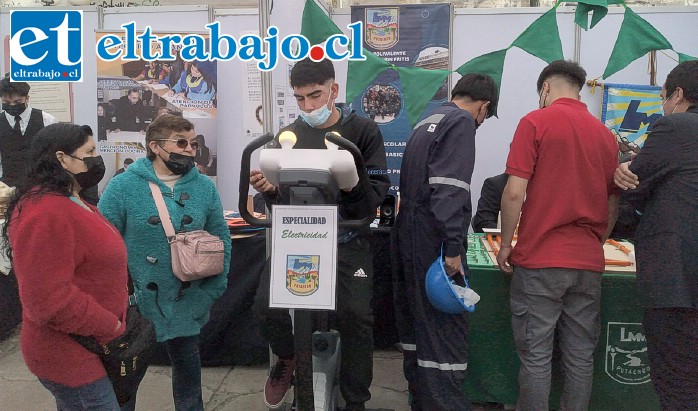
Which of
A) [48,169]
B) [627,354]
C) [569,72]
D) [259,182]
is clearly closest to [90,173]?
[48,169]

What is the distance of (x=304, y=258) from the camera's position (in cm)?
202

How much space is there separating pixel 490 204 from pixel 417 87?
110 cm

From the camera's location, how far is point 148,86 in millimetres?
5527

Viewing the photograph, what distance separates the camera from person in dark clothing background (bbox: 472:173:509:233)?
4.25 meters

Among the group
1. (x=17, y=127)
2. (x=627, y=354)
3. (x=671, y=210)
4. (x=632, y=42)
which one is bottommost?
(x=627, y=354)

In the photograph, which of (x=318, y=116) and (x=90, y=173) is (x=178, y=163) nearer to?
(x=90, y=173)

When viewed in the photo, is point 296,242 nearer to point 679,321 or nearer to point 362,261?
point 362,261

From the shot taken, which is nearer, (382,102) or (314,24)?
(314,24)

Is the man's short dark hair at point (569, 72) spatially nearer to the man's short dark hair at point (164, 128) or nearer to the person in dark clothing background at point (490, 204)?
the person in dark clothing background at point (490, 204)

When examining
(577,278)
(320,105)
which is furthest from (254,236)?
(577,278)

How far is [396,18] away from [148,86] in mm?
2555

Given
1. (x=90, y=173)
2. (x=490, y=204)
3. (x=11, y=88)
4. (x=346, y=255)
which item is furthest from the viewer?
(x=11, y=88)

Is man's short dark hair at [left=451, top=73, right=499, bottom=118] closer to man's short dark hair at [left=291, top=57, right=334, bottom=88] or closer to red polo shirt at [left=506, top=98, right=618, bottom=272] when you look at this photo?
red polo shirt at [left=506, top=98, right=618, bottom=272]

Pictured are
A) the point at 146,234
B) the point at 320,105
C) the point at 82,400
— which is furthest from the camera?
the point at 320,105
